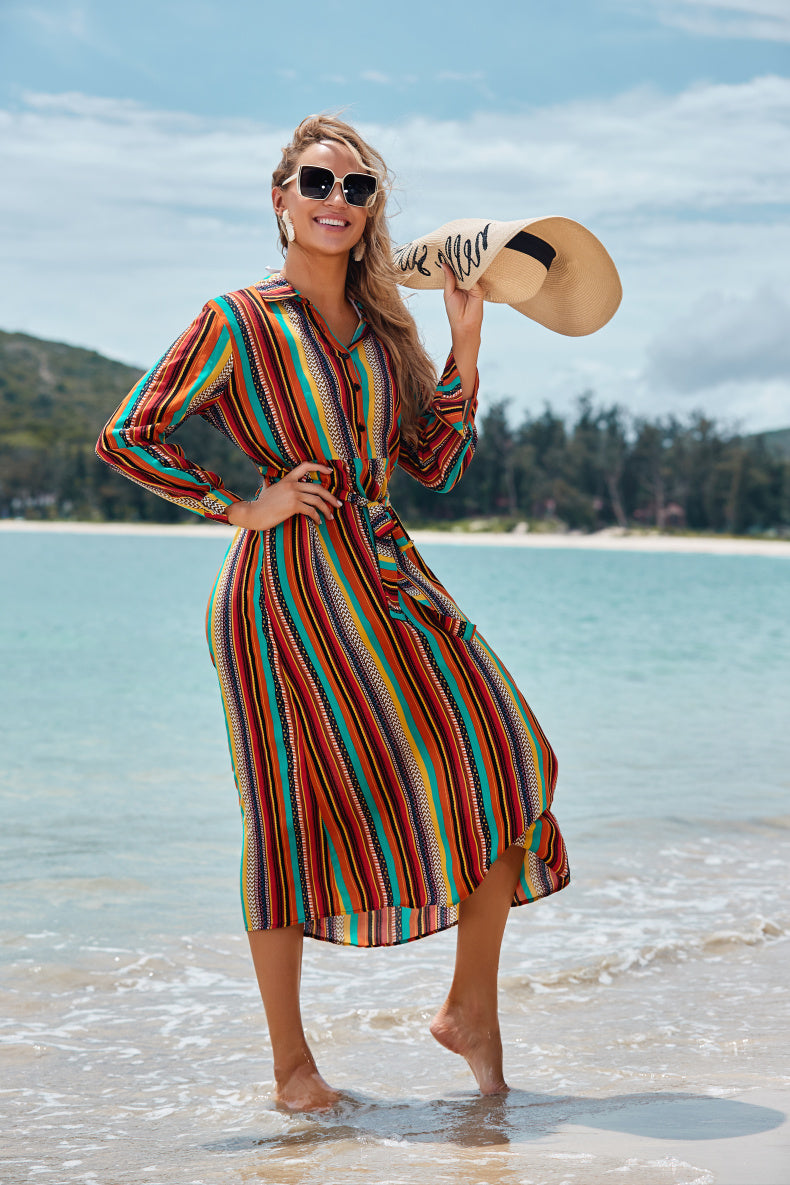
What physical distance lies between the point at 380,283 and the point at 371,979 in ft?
6.21

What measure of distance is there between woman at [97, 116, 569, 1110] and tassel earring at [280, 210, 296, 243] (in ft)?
0.16

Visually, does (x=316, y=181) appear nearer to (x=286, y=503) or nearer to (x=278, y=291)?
(x=278, y=291)

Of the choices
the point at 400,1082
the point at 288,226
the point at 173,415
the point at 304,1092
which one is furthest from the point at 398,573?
the point at 400,1082

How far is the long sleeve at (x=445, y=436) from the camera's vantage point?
2.40 m

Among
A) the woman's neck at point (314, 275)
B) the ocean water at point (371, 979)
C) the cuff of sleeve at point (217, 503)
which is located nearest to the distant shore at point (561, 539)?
the ocean water at point (371, 979)

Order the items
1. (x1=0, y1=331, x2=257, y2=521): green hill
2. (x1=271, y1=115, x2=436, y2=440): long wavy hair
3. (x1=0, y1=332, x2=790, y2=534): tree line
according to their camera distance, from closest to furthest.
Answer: (x1=271, y1=115, x2=436, y2=440): long wavy hair < (x1=0, y1=332, x2=790, y2=534): tree line < (x1=0, y1=331, x2=257, y2=521): green hill

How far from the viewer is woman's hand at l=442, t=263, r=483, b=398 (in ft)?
8.08

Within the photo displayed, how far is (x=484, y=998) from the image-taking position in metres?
2.27

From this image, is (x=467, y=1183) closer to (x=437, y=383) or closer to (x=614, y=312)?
(x=437, y=383)

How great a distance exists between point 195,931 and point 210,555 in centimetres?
4555

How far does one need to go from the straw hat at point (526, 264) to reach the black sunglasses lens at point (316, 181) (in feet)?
0.90

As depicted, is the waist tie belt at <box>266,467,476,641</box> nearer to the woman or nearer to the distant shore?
the woman

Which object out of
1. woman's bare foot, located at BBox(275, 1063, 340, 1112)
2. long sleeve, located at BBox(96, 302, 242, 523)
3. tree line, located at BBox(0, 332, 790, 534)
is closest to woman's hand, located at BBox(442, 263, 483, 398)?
long sleeve, located at BBox(96, 302, 242, 523)

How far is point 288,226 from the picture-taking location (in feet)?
7.59
